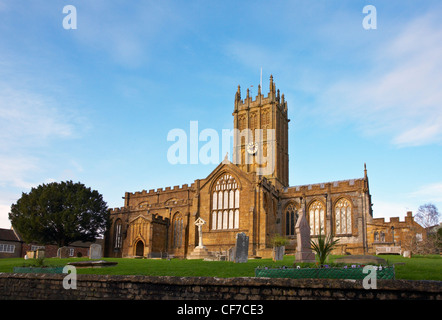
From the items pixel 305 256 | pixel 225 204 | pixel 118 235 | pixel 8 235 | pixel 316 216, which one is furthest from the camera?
pixel 8 235

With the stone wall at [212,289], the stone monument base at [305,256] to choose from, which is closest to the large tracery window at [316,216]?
the stone monument base at [305,256]

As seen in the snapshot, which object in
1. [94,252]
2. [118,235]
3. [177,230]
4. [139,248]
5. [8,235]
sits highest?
[177,230]

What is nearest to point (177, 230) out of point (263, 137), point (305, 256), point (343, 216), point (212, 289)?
point (343, 216)

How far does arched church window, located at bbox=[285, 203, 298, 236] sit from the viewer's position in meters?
42.0

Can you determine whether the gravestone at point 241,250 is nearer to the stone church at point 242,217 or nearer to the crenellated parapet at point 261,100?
the stone church at point 242,217

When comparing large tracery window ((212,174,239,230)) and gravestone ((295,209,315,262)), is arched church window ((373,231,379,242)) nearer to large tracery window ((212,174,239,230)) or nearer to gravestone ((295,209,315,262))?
large tracery window ((212,174,239,230))

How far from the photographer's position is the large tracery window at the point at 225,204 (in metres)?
39.6

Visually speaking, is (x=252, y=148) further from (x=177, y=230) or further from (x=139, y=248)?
(x=139, y=248)

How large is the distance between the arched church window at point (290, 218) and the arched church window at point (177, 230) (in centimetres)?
1140

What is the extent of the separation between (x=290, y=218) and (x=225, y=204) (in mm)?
7593

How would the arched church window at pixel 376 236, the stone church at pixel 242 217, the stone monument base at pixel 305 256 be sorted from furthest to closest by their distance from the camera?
the stone church at pixel 242 217
the arched church window at pixel 376 236
the stone monument base at pixel 305 256

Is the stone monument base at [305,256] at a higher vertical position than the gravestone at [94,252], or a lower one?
higher

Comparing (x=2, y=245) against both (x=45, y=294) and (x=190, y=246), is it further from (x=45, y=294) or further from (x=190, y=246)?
(x=45, y=294)

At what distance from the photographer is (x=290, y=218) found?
4256cm
